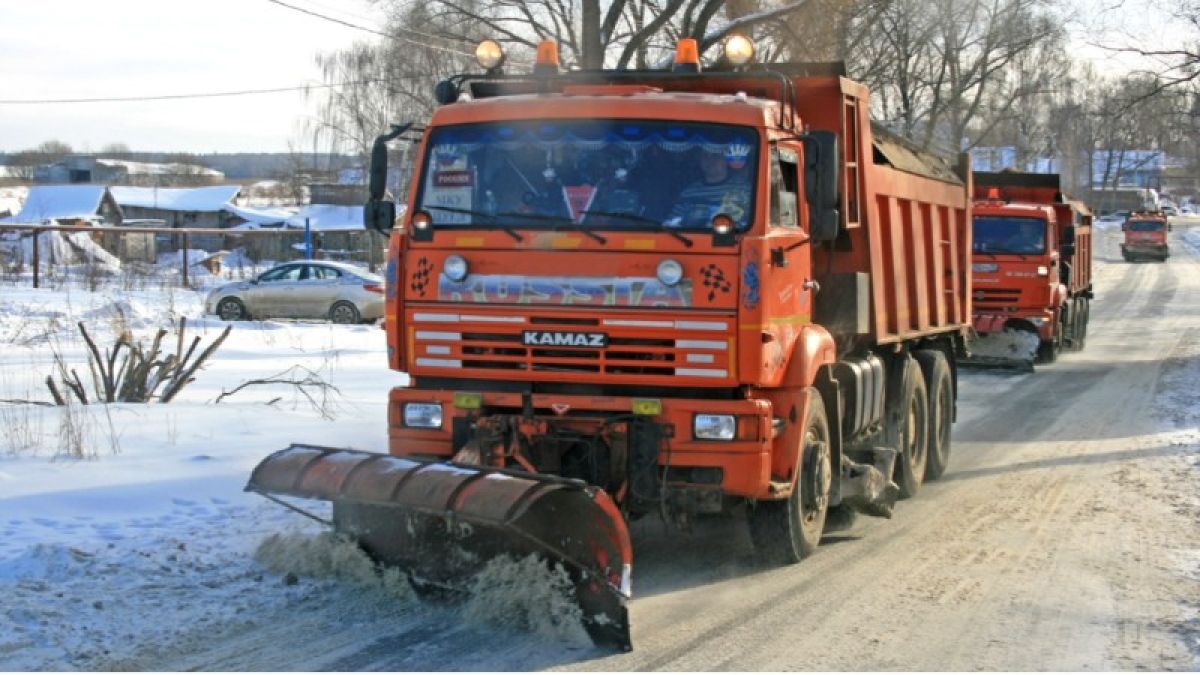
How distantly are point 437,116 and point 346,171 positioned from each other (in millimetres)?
93072

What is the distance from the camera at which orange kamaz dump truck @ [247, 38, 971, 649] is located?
6.78 m

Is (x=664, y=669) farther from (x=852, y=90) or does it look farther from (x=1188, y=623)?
(x=852, y=90)

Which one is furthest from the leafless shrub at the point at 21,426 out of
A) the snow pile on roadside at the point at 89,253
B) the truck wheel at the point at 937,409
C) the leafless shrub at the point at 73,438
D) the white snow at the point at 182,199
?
the white snow at the point at 182,199

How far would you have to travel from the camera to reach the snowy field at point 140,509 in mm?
6129

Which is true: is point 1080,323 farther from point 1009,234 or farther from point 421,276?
point 421,276

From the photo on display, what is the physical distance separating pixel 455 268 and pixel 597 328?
2.91 ft

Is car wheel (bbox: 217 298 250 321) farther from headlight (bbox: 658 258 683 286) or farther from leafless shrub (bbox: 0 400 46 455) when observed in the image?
headlight (bbox: 658 258 683 286)

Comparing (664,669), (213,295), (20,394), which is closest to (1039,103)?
(213,295)

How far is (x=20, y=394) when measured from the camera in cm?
1276

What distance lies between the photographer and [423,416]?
7.35 meters

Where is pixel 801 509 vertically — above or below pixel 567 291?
below

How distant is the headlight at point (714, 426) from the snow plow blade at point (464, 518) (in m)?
0.87

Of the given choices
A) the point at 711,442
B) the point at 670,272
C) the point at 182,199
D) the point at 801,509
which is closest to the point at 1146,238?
the point at 182,199

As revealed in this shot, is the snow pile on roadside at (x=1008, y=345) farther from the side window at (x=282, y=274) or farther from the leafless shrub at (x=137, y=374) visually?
the side window at (x=282, y=274)
